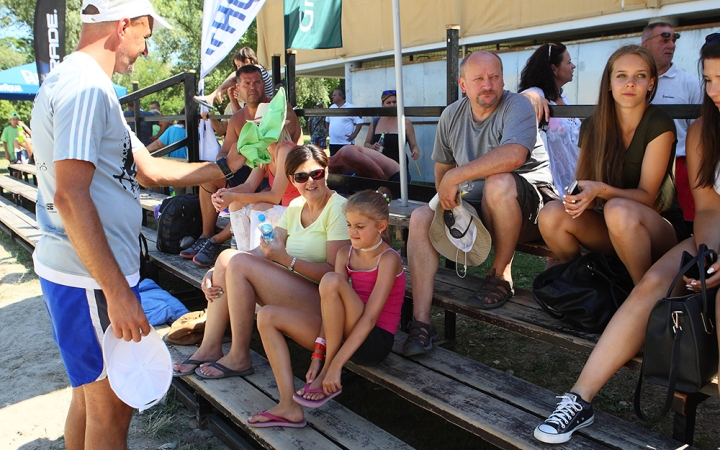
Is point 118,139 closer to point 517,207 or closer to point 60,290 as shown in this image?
point 60,290

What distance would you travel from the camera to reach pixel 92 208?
2059mm

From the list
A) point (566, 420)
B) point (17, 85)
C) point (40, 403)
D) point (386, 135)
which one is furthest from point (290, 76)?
point (17, 85)

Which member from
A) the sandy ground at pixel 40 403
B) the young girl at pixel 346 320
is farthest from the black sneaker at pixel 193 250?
the young girl at pixel 346 320

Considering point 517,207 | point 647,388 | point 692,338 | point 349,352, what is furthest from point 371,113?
point 692,338

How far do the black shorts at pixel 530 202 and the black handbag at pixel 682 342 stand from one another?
1016mm

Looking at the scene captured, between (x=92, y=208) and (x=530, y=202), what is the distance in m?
2.05

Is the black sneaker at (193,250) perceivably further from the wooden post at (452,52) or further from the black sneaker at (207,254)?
the wooden post at (452,52)

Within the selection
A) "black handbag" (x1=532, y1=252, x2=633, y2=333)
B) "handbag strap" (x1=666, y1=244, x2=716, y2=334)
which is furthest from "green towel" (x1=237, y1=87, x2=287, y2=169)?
"handbag strap" (x1=666, y1=244, x2=716, y2=334)

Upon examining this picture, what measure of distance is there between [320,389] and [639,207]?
1566 millimetres

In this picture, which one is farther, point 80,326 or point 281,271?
point 281,271

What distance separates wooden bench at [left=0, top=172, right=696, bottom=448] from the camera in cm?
224

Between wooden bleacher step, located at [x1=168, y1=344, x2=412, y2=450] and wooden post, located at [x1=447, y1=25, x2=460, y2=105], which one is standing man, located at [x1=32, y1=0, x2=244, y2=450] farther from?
wooden post, located at [x1=447, y1=25, x2=460, y2=105]

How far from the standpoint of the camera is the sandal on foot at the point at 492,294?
2982 millimetres

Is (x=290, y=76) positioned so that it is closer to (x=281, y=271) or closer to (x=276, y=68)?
(x=276, y=68)
